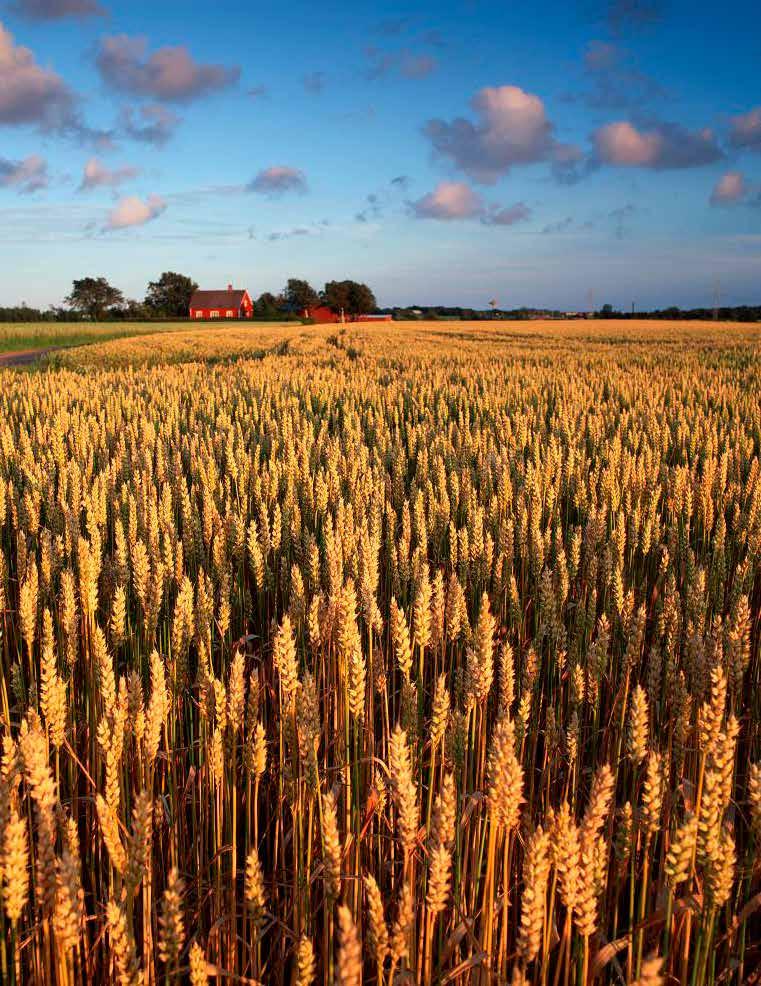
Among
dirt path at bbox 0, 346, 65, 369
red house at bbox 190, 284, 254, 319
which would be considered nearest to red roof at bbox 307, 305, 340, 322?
red house at bbox 190, 284, 254, 319

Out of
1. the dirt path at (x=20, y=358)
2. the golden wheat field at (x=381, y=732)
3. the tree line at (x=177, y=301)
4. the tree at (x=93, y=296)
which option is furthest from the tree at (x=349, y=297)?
the golden wheat field at (x=381, y=732)

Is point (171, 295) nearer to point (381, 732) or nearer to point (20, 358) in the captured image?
point (20, 358)

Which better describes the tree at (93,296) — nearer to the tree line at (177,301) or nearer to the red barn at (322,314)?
the tree line at (177,301)

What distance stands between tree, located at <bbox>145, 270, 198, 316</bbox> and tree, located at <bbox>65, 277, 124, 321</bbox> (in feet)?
22.1

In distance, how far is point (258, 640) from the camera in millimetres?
3199

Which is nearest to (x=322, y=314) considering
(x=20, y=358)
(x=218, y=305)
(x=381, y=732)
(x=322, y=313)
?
(x=322, y=313)

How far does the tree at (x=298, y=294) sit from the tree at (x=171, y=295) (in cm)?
1484

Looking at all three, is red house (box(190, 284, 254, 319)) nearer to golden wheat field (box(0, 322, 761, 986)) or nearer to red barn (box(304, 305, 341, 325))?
red barn (box(304, 305, 341, 325))

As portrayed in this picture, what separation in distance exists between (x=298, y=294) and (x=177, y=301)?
18.7m

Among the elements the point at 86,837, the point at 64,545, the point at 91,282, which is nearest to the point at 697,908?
the point at 86,837

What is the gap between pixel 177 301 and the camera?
107750 millimetres

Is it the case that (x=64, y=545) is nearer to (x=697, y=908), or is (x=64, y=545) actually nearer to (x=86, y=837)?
(x=86, y=837)

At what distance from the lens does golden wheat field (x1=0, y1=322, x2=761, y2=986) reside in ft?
4.01

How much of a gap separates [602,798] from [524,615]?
6.73 ft
